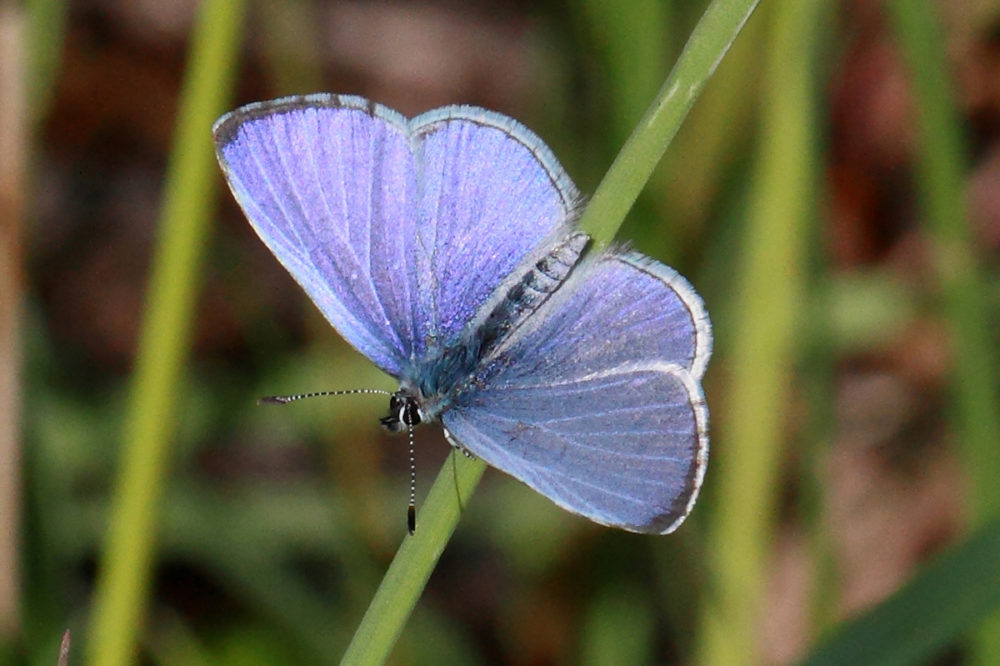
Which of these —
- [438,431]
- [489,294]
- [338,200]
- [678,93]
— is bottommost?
[438,431]

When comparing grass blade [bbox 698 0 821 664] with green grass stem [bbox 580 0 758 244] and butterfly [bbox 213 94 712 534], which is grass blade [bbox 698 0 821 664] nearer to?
butterfly [bbox 213 94 712 534]

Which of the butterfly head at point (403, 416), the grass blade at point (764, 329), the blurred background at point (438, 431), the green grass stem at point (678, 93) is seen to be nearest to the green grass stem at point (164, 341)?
the blurred background at point (438, 431)

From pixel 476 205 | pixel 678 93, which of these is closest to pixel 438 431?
pixel 476 205

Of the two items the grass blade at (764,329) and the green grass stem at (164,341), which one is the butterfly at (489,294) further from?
the grass blade at (764,329)

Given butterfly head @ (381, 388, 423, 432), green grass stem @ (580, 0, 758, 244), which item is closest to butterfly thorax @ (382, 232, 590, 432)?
butterfly head @ (381, 388, 423, 432)

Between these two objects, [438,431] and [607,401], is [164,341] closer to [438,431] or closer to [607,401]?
[607,401]

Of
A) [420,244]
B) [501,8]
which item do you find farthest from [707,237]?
[501,8]
